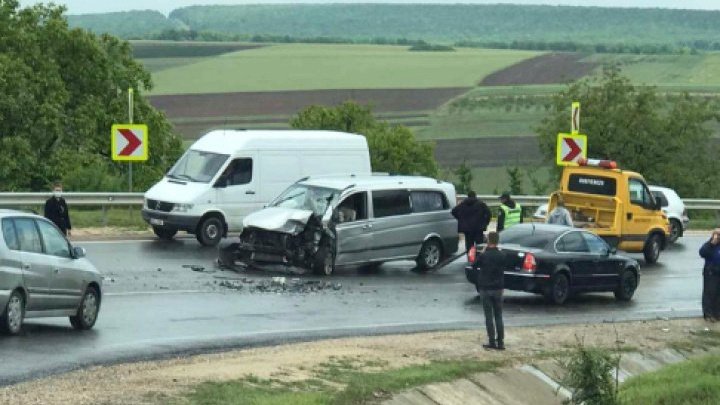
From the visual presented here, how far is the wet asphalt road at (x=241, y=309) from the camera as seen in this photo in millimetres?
18578

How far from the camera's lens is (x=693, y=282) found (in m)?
31.5

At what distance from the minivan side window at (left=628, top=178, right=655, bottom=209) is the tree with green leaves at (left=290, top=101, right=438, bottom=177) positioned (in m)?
55.8

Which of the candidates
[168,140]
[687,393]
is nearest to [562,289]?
[687,393]

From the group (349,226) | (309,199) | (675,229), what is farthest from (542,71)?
(349,226)

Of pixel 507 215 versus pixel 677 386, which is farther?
pixel 507 215

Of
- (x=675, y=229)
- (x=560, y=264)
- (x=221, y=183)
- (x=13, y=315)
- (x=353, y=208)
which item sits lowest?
(x=675, y=229)

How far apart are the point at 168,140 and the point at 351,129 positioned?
42.1 m

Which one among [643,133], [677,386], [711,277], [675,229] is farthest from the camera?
[643,133]

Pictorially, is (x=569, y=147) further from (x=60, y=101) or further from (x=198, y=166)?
(x=60, y=101)

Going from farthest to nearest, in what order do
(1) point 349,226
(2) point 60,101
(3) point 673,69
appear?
(3) point 673,69
(2) point 60,101
(1) point 349,226

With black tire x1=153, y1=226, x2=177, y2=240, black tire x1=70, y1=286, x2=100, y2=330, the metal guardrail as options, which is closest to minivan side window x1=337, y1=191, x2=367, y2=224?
black tire x1=153, y1=226, x2=177, y2=240

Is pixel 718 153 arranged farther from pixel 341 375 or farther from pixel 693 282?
pixel 341 375

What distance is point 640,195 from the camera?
34.0 meters

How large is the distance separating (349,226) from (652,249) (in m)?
8.88
